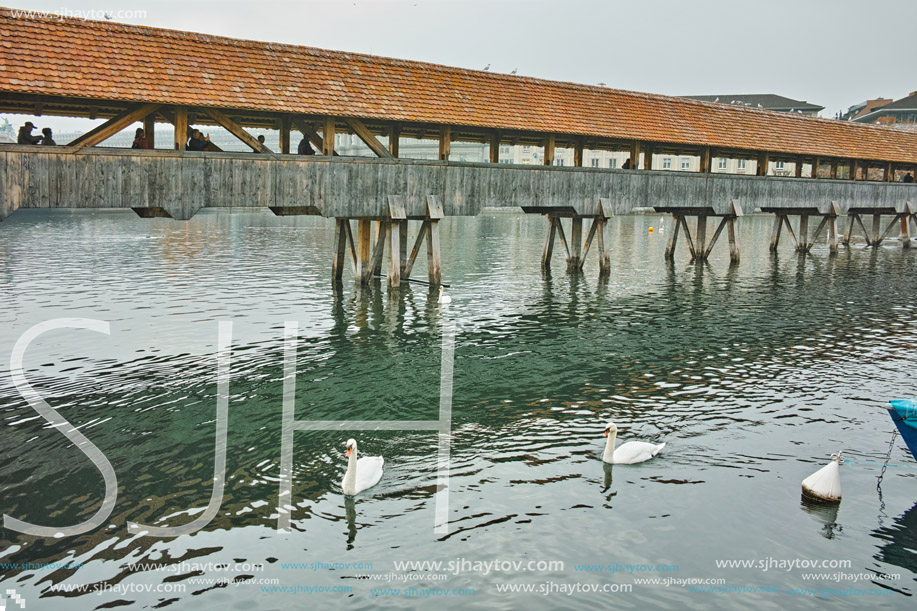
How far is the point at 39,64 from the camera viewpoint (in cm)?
1404

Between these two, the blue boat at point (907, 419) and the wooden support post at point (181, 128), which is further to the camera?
the wooden support post at point (181, 128)

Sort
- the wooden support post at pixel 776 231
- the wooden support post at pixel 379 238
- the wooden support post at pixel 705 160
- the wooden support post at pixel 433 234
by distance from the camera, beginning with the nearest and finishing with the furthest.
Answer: the wooden support post at pixel 433 234 < the wooden support post at pixel 379 238 < the wooden support post at pixel 705 160 < the wooden support post at pixel 776 231

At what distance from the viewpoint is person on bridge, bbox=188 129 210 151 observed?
653 inches

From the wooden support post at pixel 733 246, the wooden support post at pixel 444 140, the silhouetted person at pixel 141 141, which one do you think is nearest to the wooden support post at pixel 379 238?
the wooden support post at pixel 444 140

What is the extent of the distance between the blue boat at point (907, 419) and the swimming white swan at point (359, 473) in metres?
6.39

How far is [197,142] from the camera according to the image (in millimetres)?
16562

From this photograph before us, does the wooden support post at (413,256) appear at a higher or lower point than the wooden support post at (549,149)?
lower

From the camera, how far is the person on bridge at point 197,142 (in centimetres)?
1659

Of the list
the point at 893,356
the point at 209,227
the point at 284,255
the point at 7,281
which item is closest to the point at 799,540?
the point at 893,356

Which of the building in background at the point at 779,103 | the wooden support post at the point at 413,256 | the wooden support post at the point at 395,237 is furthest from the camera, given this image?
the building in background at the point at 779,103

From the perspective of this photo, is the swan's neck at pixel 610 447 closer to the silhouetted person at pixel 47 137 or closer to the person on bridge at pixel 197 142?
the person on bridge at pixel 197 142

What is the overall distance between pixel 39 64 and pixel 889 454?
50.3ft

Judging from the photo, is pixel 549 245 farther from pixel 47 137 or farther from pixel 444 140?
pixel 47 137

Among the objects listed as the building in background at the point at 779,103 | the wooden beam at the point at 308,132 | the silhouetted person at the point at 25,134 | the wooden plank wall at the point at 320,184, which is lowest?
the wooden plank wall at the point at 320,184
